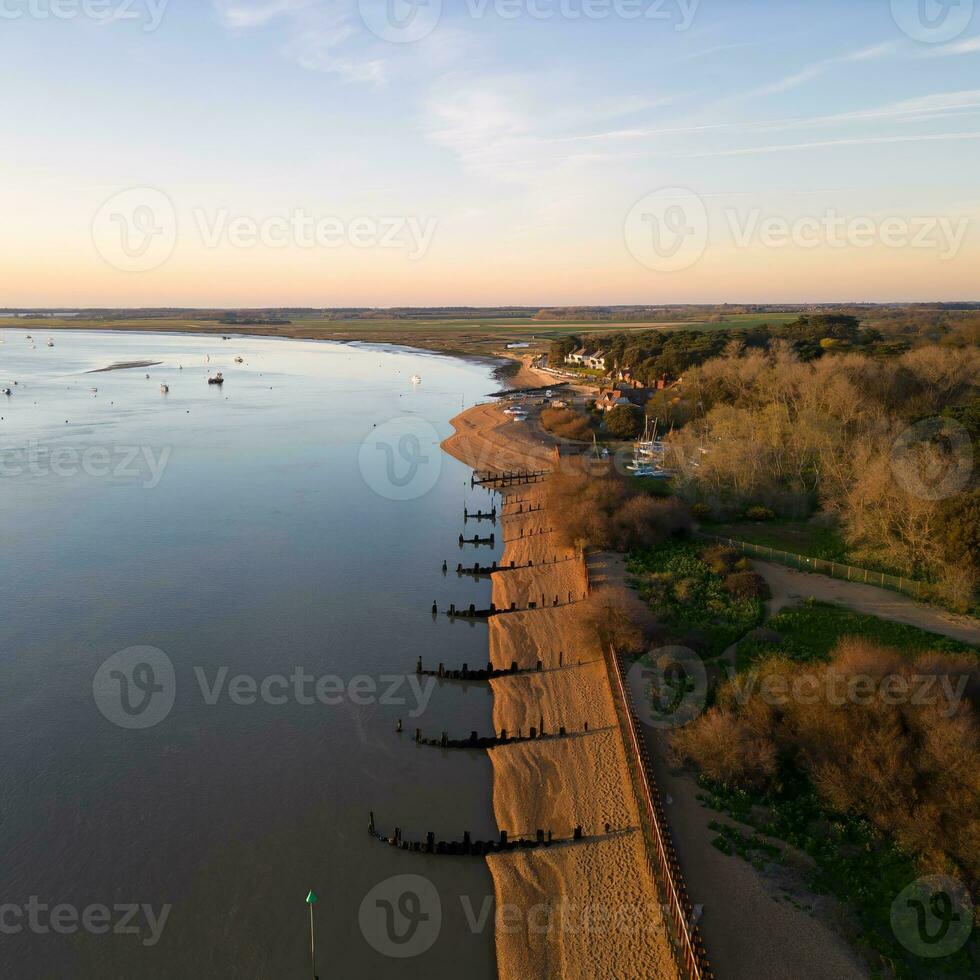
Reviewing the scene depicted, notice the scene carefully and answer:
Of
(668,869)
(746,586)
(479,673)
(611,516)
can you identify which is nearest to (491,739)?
(479,673)

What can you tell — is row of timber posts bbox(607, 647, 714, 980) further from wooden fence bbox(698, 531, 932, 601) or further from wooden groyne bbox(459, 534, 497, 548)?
wooden groyne bbox(459, 534, 497, 548)

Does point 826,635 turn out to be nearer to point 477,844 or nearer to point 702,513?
point 702,513

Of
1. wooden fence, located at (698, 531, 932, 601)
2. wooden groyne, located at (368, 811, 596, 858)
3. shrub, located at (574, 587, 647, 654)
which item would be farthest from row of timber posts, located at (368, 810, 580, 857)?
wooden fence, located at (698, 531, 932, 601)

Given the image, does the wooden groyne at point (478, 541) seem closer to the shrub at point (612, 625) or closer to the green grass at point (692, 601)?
the green grass at point (692, 601)

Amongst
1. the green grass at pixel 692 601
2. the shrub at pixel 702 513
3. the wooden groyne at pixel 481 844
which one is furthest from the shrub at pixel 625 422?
the wooden groyne at pixel 481 844

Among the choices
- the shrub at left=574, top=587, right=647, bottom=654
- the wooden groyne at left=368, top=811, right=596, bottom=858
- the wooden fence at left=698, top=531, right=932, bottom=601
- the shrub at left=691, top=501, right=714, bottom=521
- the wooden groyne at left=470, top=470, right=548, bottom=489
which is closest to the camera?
the wooden groyne at left=368, top=811, right=596, bottom=858

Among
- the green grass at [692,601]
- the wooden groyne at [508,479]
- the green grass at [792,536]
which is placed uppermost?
the green grass at [792,536]
